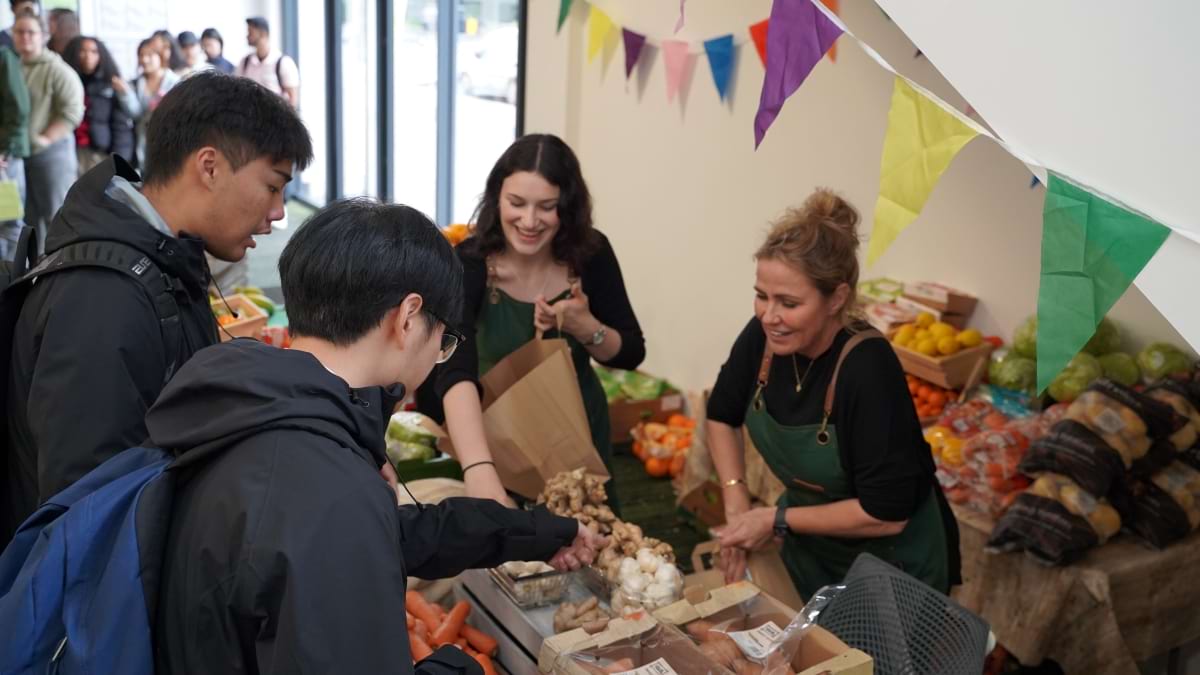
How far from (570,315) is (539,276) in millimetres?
197

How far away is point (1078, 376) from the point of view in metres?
3.69

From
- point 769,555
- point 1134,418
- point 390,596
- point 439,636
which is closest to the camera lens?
point 390,596

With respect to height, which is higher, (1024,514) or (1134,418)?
(1134,418)

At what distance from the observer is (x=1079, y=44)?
1834mm

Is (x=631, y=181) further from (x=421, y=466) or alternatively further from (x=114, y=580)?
(x=114, y=580)

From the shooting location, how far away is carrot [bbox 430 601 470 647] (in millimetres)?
2191

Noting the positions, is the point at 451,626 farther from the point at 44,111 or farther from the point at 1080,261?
the point at 44,111

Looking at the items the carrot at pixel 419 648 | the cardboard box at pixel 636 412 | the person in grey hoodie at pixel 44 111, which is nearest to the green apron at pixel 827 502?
the carrot at pixel 419 648

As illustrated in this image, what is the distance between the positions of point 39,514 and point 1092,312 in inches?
65.3

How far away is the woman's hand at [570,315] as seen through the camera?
2816mm

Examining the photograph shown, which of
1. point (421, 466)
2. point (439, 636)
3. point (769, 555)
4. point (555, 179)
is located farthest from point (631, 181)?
point (439, 636)

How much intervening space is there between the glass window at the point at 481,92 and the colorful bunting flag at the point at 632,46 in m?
2.25

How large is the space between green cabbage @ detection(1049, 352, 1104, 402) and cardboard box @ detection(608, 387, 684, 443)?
2435 mm

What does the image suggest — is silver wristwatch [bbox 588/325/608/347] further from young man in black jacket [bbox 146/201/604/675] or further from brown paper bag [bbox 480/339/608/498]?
young man in black jacket [bbox 146/201/604/675]
